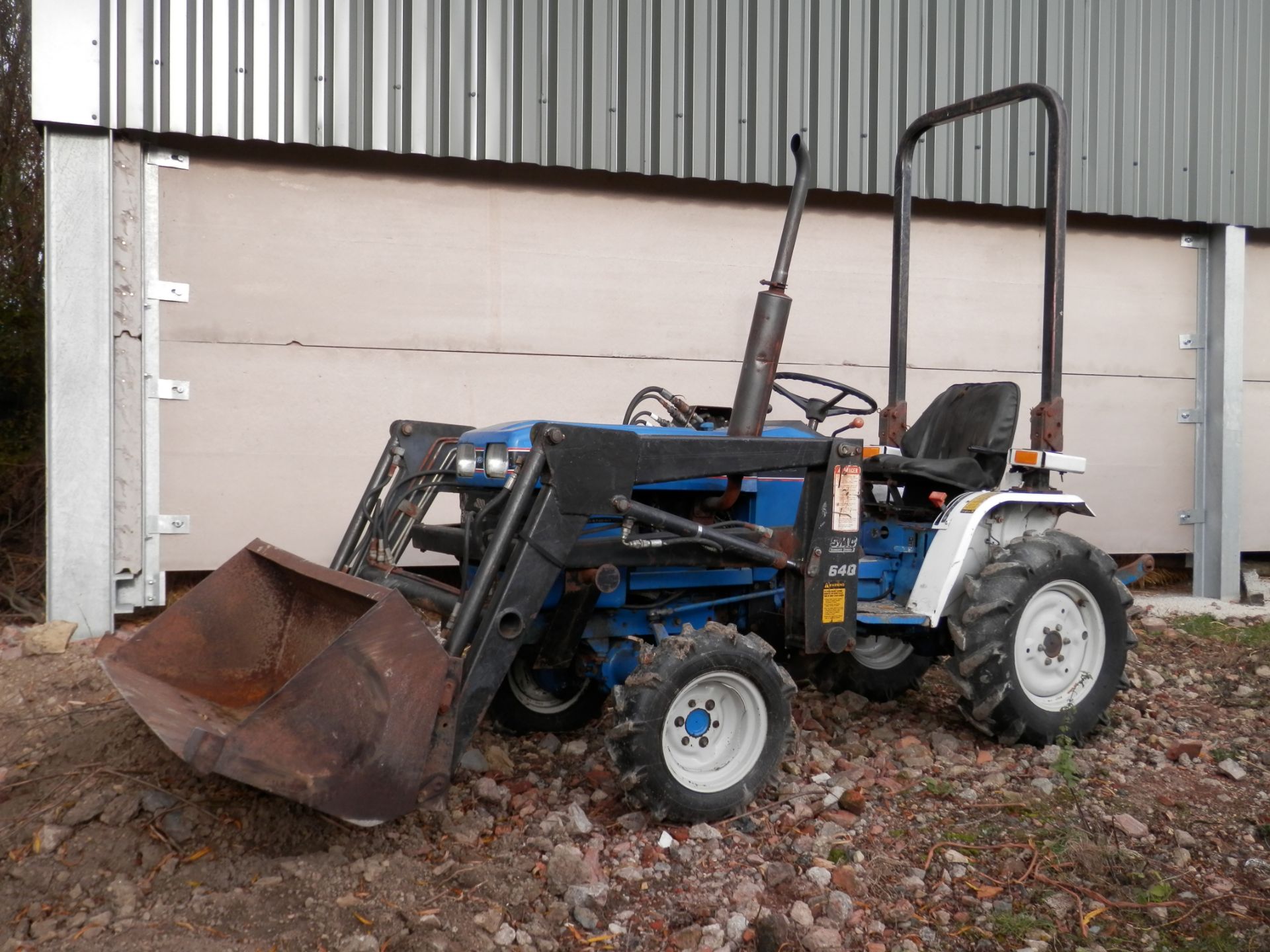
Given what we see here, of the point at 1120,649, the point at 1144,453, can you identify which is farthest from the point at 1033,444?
the point at 1144,453

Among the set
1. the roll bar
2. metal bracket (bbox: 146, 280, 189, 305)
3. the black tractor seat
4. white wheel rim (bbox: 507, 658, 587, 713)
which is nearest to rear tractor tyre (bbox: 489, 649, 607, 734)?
white wheel rim (bbox: 507, 658, 587, 713)

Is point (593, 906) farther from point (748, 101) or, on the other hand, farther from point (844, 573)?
point (748, 101)

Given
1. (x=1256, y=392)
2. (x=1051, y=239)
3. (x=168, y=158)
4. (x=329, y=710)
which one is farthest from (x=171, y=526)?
(x=1256, y=392)

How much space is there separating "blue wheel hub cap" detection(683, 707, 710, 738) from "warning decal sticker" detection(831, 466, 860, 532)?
779 millimetres

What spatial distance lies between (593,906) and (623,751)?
1.56 ft

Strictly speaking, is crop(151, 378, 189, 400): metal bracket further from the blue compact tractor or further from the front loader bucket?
the front loader bucket

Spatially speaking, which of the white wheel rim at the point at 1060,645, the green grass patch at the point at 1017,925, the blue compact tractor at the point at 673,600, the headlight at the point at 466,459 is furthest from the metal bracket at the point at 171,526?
the green grass patch at the point at 1017,925

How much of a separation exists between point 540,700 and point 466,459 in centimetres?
123

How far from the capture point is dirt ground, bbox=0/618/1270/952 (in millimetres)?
2643

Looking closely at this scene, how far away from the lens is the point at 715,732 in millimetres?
3387

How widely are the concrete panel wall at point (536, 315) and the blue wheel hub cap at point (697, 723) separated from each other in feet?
10.6

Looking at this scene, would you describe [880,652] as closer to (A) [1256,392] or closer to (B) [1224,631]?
(B) [1224,631]

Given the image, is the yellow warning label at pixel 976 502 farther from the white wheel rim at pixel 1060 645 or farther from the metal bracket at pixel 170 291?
the metal bracket at pixel 170 291

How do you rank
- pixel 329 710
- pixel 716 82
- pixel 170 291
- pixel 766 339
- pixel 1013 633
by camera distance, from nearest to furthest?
pixel 329 710
pixel 766 339
pixel 1013 633
pixel 170 291
pixel 716 82
